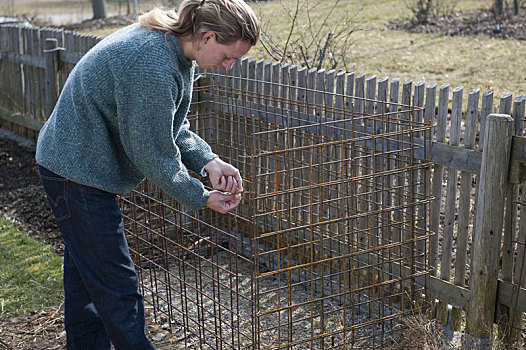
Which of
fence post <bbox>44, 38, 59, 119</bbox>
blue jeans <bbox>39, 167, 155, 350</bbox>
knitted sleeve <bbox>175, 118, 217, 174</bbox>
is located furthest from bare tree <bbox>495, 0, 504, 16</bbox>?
blue jeans <bbox>39, 167, 155, 350</bbox>

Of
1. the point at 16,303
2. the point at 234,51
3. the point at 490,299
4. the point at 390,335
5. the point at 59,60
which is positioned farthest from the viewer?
the point at 59,60

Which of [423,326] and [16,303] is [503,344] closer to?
[423,326]

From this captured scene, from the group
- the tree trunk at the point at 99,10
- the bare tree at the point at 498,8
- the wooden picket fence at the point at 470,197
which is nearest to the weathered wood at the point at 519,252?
the wooden picket fence at the point at 470,197

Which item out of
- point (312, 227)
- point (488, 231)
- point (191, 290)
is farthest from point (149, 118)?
point (191, 290)

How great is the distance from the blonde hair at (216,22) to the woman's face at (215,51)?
2cm

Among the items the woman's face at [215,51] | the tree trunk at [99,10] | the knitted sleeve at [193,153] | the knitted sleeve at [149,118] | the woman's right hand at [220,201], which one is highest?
the tree trunk at [99,10]

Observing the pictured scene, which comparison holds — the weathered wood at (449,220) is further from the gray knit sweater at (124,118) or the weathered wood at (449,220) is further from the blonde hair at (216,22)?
the gray knit sweater at (124,118)

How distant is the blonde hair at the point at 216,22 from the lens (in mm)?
2514

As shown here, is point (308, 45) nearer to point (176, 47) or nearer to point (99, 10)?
point (176, 47)

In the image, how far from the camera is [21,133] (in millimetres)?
8578

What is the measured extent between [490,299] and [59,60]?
571cm

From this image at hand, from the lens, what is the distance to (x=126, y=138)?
2.59m

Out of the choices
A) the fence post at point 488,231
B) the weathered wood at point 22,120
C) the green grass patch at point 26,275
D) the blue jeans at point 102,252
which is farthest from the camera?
the weathered wood at point 22,120

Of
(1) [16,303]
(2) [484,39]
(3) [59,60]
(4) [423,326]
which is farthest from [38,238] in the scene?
(2) [484,39]
